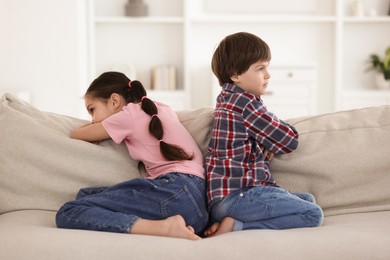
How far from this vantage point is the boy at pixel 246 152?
6.40ft

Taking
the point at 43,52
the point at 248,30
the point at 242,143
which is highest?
the point at 248,30

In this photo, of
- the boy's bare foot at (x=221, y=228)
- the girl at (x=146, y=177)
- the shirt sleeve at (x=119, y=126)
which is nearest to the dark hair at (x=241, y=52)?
the girl at (x=146, y=177)

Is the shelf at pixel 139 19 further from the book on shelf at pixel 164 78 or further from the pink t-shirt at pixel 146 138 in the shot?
the pink t-shirt at pixel 146 138

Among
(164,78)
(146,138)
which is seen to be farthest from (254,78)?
(164,78)

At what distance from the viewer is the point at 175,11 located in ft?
19.4

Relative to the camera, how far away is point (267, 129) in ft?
6.86

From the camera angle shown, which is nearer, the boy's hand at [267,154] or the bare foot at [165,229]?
the bare foot at [165,229]

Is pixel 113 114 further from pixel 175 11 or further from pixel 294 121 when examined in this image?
pixel 175 11

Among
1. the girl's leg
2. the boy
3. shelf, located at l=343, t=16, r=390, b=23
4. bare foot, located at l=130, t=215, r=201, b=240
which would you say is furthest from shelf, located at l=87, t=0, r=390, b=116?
bare foot, located at l=130, t=215, r=201, b=240

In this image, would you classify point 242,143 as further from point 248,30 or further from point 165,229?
point 248,30

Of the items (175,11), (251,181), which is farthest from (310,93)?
(251,181)

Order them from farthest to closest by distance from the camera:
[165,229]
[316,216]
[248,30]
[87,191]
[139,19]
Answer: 1. [248,30]
2. [139,19]
3. [87,191]
4. [316,216]
5. [165,229]

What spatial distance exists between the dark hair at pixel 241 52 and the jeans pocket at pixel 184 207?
46cm

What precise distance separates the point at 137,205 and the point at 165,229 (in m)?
0.14
